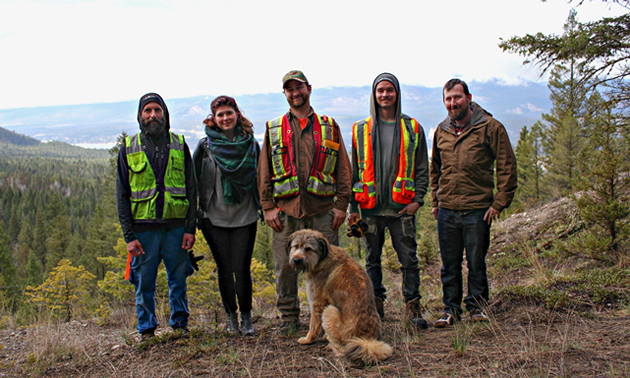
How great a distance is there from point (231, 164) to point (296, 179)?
800mm

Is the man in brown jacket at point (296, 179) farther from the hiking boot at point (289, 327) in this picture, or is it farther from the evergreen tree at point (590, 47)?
the evergreen tree at point (590, 47)

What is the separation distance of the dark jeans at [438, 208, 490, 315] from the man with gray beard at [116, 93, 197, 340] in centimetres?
312

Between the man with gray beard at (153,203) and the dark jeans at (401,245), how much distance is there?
222cm

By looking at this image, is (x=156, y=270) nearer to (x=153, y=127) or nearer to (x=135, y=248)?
(x=135, y=248)

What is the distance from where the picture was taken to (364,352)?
338 cm

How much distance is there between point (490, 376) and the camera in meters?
2.85

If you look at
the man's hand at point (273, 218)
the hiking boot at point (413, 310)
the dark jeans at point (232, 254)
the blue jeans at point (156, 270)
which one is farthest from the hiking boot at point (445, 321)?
the blue jeans at point (156, 270)

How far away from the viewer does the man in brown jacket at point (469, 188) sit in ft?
13.9

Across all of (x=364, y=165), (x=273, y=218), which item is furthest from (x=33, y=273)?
(x=364, y=165)

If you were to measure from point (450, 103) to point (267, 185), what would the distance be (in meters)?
2.38

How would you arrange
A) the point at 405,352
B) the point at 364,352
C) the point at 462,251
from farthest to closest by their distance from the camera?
the point at 462,251 → the point at 405,352 → the point at 364,352

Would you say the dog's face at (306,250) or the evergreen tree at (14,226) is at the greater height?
the dog's face at (306,250)

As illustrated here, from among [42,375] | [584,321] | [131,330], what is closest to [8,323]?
[131,330]

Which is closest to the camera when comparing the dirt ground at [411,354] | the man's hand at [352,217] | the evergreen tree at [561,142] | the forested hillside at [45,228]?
the dirt ground at [411,354]
